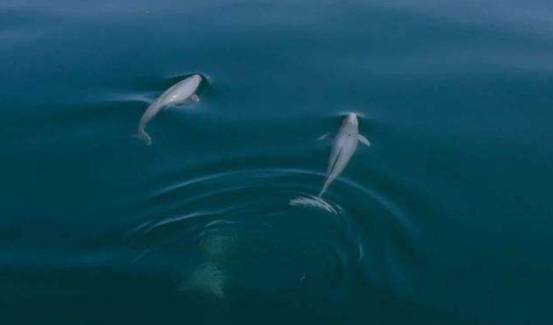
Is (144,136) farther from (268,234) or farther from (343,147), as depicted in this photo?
(343,147)

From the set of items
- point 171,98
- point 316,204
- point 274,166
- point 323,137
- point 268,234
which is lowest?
point 268,234

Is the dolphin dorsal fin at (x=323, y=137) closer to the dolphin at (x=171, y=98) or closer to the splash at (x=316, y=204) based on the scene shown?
the splash at (x=316, y=204)

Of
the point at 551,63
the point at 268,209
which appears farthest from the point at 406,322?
the point at 551,63

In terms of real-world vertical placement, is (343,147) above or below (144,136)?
above

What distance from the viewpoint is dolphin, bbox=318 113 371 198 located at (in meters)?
24.3

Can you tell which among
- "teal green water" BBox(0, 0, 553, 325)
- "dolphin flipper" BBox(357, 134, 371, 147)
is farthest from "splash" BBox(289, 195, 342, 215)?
"dolphin flipper" BBox(357, 134, 371, 147)

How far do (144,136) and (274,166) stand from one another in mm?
5588

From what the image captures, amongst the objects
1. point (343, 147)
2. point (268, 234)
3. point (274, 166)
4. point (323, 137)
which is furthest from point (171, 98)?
point (268, 234)

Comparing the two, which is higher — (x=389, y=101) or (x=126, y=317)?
(x=389, y=101)

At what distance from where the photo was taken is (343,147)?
2506cm

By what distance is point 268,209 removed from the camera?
905 inches

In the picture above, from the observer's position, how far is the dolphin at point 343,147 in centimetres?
2434

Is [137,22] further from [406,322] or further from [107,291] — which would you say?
[406,322]

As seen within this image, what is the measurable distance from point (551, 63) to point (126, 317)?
22857mm
